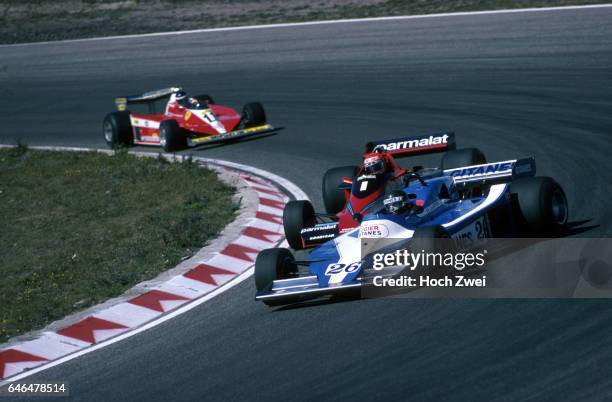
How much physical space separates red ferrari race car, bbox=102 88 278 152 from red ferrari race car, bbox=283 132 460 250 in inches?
257

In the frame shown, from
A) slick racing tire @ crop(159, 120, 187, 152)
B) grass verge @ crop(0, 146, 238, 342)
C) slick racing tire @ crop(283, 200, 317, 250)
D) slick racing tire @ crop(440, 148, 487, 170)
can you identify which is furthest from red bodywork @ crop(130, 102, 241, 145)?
slick racing tire @ crop(283, 200, 317, 250)

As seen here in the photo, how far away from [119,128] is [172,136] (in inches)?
64.9

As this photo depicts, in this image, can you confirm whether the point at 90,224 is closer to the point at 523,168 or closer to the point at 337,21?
the point at 523,168

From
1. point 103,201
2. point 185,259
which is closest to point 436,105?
point 103,201

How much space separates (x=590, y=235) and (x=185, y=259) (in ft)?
14.4

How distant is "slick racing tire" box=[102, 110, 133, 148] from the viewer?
2028 centimetres

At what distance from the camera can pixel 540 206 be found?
34.7 feet

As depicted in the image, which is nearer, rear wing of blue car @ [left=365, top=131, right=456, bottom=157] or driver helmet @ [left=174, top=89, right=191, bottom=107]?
rear wing of blue car @ [left=365, top=131, right=456, bottom=157]

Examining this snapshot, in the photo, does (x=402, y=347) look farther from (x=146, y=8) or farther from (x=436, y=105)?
(x=146, y=8)

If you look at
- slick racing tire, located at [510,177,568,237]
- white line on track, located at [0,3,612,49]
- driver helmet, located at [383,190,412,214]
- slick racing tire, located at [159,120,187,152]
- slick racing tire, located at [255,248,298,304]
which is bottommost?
slick racing tire, located at [159,120,187,152]

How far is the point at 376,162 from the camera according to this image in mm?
10930

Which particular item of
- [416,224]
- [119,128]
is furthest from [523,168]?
[119,128]

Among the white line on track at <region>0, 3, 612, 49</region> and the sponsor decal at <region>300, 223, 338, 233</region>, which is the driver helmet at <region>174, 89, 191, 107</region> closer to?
the white line on track at <region>0, 3, 612, 49</region>

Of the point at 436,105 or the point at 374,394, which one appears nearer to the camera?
the point at 374,394
